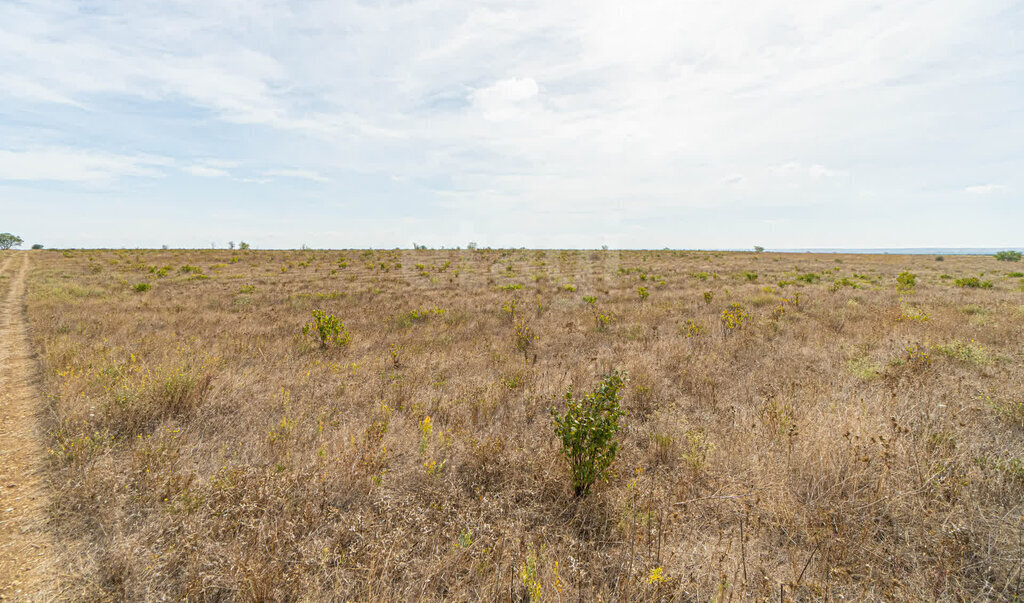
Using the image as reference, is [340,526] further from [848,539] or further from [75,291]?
[75,291]

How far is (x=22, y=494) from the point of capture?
3.74m

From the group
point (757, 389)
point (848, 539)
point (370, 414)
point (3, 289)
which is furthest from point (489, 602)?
point (3, 289)

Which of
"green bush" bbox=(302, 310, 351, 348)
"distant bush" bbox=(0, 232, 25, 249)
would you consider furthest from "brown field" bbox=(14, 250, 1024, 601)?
"distant bush" bbox=(0, 232, 25, 249)

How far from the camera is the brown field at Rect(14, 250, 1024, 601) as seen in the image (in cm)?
285

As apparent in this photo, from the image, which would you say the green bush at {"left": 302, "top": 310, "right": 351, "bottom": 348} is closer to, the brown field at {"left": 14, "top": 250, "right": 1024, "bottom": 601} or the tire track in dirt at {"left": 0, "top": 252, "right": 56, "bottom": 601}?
the brown field at {"left": 14, "top": 250, "right": 1024, "bottom": 601}

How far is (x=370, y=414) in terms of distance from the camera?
561 centimetres

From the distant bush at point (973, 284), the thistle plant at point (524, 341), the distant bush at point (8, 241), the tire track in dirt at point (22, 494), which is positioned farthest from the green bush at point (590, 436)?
the distant bush at point (8, 241)

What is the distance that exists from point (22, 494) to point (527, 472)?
16.2 feet

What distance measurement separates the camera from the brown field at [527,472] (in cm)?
285

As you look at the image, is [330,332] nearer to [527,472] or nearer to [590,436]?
[527,472]

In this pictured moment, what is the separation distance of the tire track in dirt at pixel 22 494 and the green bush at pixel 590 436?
404 centimetres

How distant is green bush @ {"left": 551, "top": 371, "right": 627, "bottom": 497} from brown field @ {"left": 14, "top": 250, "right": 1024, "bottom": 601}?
0.24 meters

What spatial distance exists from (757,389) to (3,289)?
102ft

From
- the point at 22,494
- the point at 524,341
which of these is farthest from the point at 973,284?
the point at 22,494
